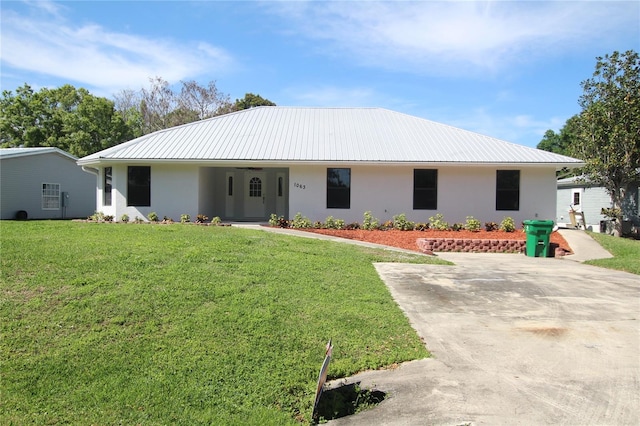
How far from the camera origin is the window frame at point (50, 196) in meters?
25.6

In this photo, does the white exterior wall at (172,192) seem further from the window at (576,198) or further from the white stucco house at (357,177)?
the window at (576,198)

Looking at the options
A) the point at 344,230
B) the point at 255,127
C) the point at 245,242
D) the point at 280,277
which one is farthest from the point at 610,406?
the point at 255,127

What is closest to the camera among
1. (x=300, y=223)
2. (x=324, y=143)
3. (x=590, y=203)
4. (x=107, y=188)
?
(x=300, y=223)

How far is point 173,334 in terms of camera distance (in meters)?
5.04

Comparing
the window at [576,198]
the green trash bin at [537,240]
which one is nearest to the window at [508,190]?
the green trash bin at [537,240]

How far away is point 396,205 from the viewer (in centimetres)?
1812

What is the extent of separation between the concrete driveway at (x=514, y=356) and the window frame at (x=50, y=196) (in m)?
23.8

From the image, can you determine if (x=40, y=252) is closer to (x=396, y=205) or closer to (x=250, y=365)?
(x=250, y=365)

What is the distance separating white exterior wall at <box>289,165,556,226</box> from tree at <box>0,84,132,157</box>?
23.8 metres

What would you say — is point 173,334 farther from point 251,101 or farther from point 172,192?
point 251,101

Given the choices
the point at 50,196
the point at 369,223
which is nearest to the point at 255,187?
the point at 369,223

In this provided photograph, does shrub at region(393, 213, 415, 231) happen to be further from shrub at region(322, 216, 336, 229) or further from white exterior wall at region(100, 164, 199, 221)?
white exterior wall at region(100, 164, 199, 221)

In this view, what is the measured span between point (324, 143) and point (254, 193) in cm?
445

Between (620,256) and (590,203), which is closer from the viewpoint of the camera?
(620,256)
